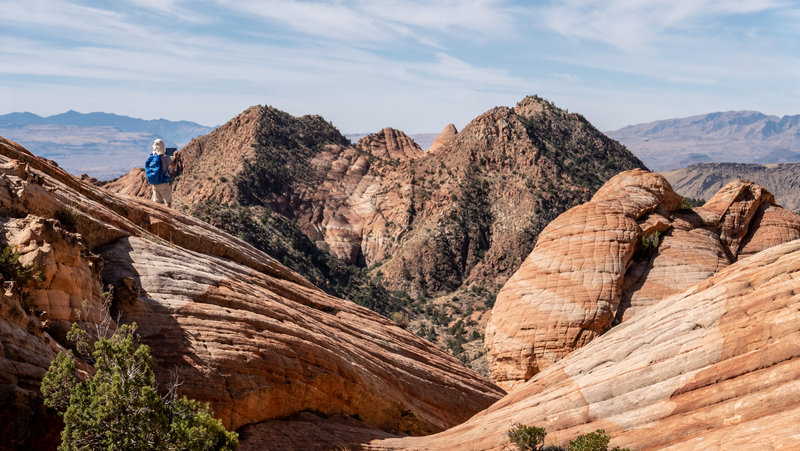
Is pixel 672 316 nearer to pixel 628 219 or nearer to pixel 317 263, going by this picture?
pixel 628 219

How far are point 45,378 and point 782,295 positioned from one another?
16.1 meters

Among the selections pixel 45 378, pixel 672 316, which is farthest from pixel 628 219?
pixel 45 378

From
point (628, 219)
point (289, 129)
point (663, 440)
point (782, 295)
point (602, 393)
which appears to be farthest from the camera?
point (289, 129)

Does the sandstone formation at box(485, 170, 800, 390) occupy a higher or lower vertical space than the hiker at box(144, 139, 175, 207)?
lower

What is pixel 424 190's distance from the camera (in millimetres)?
98250

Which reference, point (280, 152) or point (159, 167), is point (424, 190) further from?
point (159, 167)

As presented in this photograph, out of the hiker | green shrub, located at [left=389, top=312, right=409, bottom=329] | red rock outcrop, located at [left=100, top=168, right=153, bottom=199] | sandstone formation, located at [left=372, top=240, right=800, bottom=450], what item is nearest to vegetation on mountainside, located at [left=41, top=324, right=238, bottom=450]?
sandstone formation, located at [left=372, top=240, right=800, bottom=450]

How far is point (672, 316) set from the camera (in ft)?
59.0

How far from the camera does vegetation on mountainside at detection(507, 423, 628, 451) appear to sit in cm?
1393

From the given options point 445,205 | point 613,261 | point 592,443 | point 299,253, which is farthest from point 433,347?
point 445,205

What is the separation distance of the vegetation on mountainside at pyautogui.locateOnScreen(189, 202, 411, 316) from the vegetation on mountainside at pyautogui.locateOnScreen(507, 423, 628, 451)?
186 ft

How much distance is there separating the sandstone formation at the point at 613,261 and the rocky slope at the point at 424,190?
127ft

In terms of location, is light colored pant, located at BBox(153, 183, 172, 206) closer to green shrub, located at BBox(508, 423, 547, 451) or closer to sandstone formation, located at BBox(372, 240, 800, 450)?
sandstone formation, located at BBox(372, 240, 800, 450)

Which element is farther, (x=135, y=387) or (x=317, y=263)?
(x=317, y=263)
